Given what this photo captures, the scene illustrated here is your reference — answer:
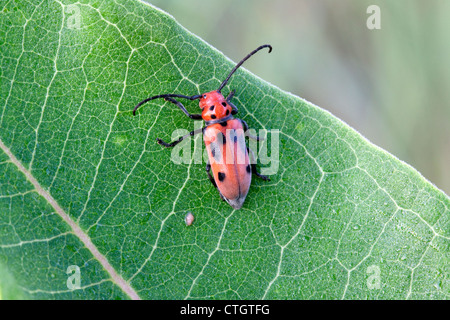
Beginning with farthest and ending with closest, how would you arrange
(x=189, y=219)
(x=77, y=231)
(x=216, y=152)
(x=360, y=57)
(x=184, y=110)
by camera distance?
1. (x=360, y=57)
2. (x=216, y=152)
3. (x=184, y=110)
4. (x=189, y=219)
5. (x=77, y=231)

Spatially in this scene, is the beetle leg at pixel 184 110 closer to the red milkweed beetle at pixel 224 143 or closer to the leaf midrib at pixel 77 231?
the red milkweed beetle at pixel 224 143

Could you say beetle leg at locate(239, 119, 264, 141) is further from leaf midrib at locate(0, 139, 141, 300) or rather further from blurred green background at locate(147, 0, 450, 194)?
blurred green background at locate(147, 0, 450, 194)

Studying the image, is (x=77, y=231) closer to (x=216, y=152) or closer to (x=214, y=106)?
(x=216, y=152)

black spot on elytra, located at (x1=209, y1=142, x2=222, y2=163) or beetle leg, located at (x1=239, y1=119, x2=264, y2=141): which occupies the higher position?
beetle leg, located at (x1=239, y1=119, x2=264, y2=141)

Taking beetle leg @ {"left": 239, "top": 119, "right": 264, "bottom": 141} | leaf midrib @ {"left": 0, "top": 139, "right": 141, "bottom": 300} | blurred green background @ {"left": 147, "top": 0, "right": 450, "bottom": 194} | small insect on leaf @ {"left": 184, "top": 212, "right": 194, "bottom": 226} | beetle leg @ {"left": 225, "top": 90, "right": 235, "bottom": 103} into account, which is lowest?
leaf midrib @ {"left": 0, "top": 139, "right": 141, "bottom": 300}

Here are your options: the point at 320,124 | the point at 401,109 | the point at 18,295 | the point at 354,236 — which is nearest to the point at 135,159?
the point at 18,295

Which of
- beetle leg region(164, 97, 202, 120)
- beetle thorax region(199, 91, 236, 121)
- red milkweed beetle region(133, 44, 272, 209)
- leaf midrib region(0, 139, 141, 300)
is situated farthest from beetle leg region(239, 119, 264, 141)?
leaf midrib region(0, 139, 141, 300)

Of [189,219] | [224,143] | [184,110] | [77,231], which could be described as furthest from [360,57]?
[77,231]
